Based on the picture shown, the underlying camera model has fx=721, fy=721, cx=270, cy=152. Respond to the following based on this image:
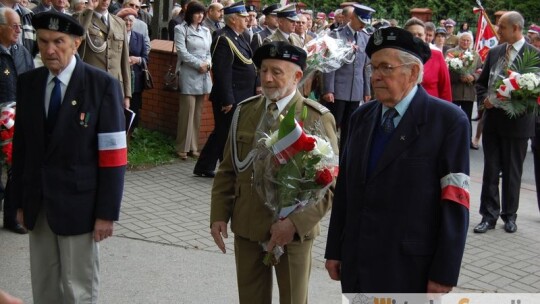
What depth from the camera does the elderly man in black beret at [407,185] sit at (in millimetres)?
3385

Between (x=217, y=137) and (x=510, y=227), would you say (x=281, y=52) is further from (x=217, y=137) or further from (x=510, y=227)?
(x=217, y=137)

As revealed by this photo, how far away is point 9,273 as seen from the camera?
19.5ft

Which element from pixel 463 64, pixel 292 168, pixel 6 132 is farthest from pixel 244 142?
pixel 463 64

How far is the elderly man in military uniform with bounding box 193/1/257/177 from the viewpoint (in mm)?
8914

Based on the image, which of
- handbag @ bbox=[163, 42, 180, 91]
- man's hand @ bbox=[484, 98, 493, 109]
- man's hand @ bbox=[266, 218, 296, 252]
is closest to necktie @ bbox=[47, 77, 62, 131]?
man's hand @ bbox=[266, 218, 296, 252]

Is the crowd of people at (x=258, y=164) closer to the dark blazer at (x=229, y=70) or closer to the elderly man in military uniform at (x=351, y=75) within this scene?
the dark blazer at (x=229, y=70)

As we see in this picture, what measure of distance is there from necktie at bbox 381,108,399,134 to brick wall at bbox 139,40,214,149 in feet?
24.0

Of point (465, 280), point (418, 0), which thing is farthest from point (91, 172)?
point (418, 0)

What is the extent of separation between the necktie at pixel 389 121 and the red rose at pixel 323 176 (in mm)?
417

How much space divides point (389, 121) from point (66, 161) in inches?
74.5

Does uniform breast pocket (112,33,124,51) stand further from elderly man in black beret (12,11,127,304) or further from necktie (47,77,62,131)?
necktie (47,77,62,131)

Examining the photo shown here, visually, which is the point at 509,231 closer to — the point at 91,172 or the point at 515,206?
the point at 515,206

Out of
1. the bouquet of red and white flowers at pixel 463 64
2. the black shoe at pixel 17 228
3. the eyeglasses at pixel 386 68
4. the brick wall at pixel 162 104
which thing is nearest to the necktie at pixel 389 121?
the eyeglasses at pixel 386 68

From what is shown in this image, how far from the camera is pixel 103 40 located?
8695 mm
